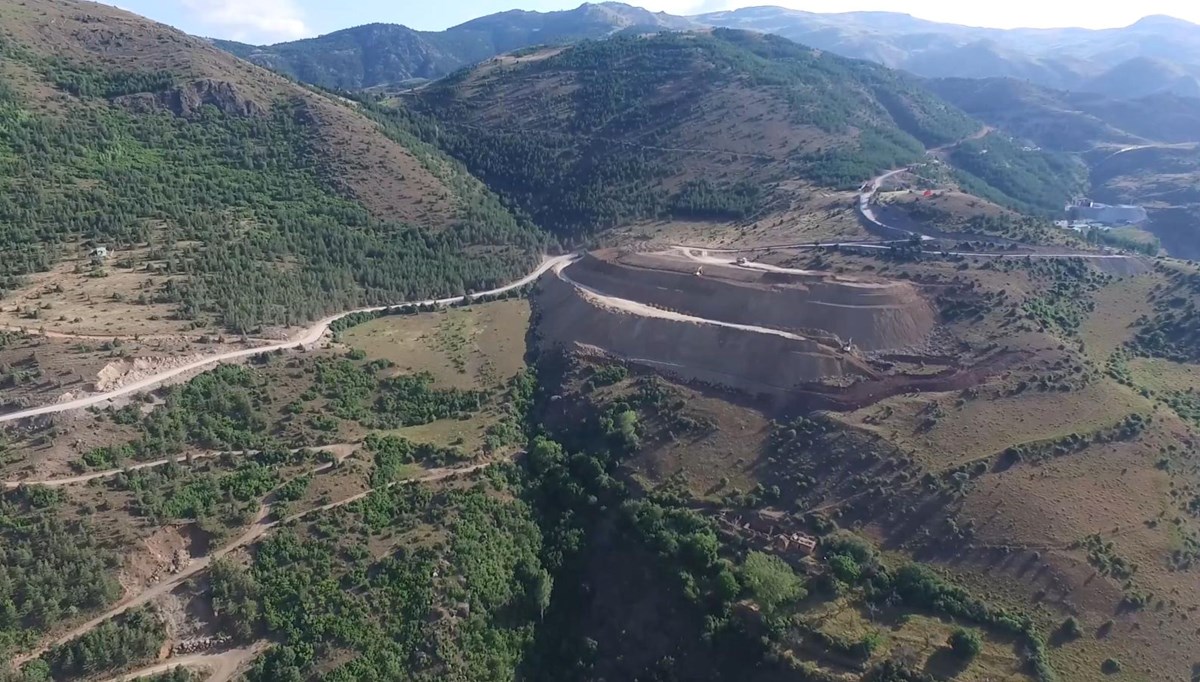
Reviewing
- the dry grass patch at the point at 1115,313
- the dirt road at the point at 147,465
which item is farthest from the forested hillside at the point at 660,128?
the dirt road at the point at 147,465

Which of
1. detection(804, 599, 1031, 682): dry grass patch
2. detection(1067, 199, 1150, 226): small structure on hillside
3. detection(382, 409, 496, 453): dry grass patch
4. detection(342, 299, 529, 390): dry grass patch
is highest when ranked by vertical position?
detection(1067, 199, 1150, 226): small structure on hillside

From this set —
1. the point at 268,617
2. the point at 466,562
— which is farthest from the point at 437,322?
the point at 268,617

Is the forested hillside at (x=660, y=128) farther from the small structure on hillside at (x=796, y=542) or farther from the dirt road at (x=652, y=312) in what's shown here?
the small structure on hillside at (x=796, y=542)

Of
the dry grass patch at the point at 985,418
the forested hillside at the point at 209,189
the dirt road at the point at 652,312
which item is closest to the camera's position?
the dry grass patch at the point at 985,418

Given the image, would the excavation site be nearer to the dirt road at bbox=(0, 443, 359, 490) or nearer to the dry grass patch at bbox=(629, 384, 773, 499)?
the dry grass patch at bbox=(629, 384, 773, 499)

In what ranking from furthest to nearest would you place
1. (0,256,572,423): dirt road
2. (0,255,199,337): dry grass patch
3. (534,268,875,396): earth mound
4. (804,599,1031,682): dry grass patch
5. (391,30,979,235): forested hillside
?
(391,30,979,235): forested hillside
(534,268,875,396): earth mound
(0,255,199,337): dry grass patch
(0,256,572,423): dirt road
(804,599,1031,682): dry grass patch

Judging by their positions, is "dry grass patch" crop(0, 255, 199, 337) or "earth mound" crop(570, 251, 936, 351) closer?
"dry grass patch" crop(0, 255, 199, 337)

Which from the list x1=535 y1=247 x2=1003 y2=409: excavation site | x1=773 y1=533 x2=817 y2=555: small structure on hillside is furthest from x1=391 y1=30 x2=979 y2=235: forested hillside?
x1=773 y1=533 x2=817 y2=555: small structure on hillside
